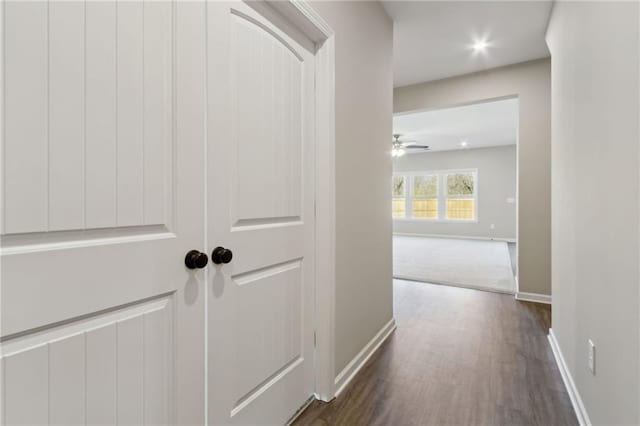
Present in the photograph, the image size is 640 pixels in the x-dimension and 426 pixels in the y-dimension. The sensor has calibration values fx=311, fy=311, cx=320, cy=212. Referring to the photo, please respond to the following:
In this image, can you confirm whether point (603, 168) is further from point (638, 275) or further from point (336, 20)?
point (336, 20)

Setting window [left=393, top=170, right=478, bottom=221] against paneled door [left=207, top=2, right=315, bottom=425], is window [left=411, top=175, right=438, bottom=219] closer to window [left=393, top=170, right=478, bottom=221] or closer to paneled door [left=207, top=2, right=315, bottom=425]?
window [left=393, top=170, right=478, bottom=221]

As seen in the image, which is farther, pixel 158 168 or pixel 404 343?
pixel 404 343

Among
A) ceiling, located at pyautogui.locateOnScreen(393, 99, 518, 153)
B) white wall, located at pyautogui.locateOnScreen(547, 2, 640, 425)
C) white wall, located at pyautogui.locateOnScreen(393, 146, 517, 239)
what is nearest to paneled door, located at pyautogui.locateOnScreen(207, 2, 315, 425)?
white wall, located at pyautogui.locateOnScreen(547, 2, 640, 425)

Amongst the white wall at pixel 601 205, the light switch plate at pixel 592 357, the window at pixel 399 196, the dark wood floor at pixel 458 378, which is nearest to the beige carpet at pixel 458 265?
the dark wood floor at pixel 458 378

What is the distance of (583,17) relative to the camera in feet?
5.30

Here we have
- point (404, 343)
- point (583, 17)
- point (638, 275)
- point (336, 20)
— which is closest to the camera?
point (638, 275)

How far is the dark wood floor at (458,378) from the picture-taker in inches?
65.0

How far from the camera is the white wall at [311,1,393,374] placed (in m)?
1.89

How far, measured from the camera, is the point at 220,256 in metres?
1.19

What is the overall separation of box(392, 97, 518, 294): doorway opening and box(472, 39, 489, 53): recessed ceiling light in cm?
215

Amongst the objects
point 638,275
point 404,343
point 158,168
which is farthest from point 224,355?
point 404,343

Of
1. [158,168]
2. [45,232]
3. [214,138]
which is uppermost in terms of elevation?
[214,138]

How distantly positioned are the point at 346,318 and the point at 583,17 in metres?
2.09

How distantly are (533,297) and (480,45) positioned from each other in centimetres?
286
